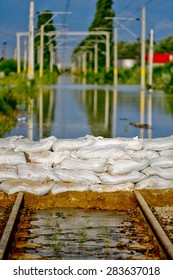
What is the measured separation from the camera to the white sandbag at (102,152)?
9688mm

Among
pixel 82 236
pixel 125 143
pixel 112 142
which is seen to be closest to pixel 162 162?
pixel 125 143

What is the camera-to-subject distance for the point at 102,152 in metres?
9.74

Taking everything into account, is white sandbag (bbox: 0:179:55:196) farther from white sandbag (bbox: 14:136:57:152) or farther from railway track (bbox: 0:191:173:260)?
white sandbag (bbox: 14:136:57:152)

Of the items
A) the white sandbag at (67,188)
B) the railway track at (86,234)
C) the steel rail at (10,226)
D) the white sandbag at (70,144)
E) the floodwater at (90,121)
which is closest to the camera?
the steel rail at (10,226)

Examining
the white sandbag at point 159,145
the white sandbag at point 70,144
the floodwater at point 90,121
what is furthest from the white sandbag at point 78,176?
the floodwater at point 90,121

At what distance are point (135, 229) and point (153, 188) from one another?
181 cm

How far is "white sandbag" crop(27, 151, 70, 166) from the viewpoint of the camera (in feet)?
32.4

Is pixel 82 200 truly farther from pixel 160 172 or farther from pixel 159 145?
pixel 159 145

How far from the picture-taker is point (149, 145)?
10.1 m

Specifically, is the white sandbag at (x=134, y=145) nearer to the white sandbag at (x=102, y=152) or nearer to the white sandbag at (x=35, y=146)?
the white sandbag at (x=102, y=152)

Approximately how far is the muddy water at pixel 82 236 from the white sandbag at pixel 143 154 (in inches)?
38.5

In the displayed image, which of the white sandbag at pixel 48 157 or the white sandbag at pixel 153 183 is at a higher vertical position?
the white sandbag at pixel 48 157

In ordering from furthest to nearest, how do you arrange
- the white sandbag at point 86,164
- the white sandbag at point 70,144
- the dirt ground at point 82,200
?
1. the white sandbag at point 70,144
2. the white sandbag at point 86,164
3. the dirt ground at point 82,200
